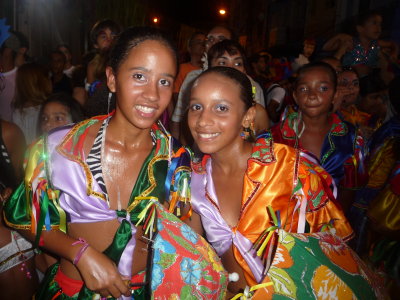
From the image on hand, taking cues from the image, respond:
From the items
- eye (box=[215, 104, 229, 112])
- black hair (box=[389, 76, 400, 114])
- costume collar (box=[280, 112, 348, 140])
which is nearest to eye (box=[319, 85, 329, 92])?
costume collar (box=[280, 112, 348, 140])

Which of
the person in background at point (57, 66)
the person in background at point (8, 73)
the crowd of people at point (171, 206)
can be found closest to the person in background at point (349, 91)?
the crowd of people at point (171, 206)

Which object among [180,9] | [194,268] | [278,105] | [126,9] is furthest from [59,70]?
[180,9]

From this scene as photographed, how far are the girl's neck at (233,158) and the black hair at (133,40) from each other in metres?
0.58

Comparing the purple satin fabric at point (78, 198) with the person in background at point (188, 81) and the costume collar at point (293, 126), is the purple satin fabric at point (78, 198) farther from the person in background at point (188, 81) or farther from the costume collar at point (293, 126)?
the person in background at point (188, 81)

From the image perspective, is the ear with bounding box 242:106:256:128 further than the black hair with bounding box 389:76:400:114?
No

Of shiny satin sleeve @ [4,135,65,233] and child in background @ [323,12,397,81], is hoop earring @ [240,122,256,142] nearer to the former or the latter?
shiny satin sleeve @ [4,135,65,233]

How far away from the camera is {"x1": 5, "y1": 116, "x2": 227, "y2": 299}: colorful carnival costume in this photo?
1.24 metres

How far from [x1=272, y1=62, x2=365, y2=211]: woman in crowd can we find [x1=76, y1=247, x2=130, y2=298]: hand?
1.95 m

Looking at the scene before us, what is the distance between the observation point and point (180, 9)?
2234cm

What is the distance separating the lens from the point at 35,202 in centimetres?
140

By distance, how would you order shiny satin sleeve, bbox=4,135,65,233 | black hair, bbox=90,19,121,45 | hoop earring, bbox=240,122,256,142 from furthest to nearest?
black hair, bbox=90,19,121,45
hoop earring, bbox=240,122,256,142
shiny satin sleeve, bbox=4,135,65,233

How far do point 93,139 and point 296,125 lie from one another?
1931mm

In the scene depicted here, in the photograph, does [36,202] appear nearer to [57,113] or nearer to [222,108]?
[222,108]

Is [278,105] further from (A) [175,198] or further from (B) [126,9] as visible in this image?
(B) [126,9]
